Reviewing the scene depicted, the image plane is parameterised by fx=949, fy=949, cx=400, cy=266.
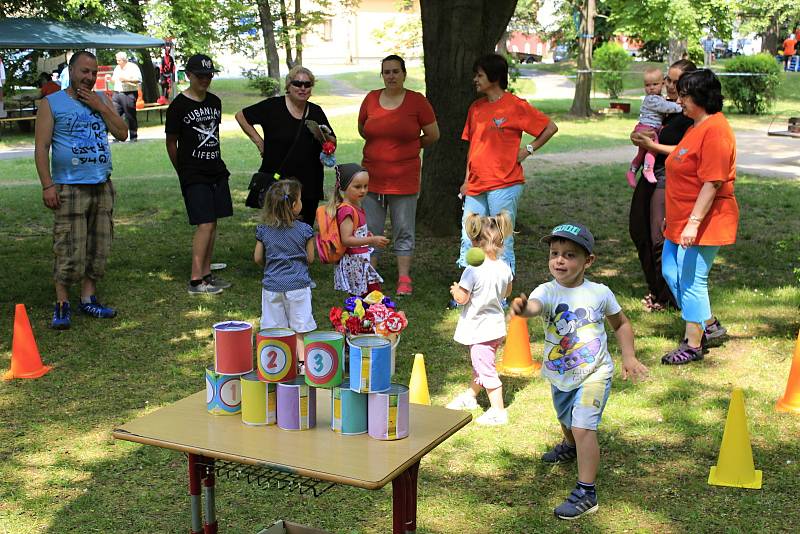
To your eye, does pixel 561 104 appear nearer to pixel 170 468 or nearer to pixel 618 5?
pixel 618 5

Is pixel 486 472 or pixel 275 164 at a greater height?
pixel 275 164

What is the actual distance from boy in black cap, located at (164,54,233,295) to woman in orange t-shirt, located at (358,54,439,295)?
1.24 metres

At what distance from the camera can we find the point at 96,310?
24.6ft

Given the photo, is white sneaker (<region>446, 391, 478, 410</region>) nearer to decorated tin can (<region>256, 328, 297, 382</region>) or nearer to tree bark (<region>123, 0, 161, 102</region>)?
decorated tin can (<region>256, 328, 297, 382</region>)

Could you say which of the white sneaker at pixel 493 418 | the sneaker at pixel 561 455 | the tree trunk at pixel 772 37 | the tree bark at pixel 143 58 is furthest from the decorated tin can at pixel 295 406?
the tree trunk at pixel 772 37

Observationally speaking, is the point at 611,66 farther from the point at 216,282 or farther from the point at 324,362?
the point at 324,362

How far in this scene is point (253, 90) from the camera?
37.4 m

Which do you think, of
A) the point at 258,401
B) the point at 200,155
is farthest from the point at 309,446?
the point at 200,155

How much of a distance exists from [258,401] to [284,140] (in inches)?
177

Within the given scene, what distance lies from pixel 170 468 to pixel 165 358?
1.86 m

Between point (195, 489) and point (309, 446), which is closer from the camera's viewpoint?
point (309, 446)

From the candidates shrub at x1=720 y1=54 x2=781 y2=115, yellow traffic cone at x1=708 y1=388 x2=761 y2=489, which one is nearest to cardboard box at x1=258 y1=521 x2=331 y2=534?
yellow traffic cone at x1=708 y1=388 x2=761 y2=489

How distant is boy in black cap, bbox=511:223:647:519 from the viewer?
4.30 m

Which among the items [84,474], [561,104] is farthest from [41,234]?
[561,104]
